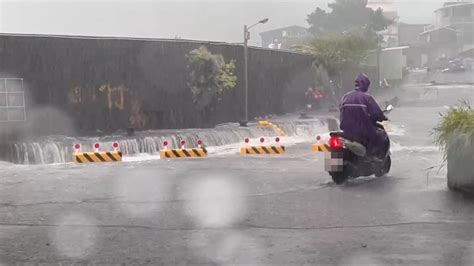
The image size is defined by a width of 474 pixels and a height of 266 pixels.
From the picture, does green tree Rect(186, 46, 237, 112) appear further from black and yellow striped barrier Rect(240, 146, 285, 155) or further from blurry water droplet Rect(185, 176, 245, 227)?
blurry water droplet Rect(185, 176, 245, 227)

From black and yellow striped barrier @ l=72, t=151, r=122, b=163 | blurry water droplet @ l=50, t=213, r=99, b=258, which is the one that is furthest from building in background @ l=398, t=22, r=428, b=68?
blurry water droplet @ l=50, t=213, r=99, b=258

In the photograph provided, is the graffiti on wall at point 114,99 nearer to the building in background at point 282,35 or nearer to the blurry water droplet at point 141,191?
the blurry water droplet at point 141,191

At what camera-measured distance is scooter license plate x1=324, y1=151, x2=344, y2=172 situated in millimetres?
9914

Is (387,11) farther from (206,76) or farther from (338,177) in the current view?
(338,177)

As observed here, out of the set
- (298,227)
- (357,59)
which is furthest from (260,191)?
(357,59)

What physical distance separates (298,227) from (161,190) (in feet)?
12.0

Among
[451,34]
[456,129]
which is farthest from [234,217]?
[451,34]

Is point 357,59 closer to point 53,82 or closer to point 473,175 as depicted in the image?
point 53,82

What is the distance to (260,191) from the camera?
9781mm

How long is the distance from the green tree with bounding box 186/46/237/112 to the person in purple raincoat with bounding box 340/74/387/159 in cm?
1338

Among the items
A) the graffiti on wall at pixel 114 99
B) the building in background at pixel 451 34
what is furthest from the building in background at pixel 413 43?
the graffiti on wall at pixel 114 99

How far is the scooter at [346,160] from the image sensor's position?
990cm

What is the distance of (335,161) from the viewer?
392 inches

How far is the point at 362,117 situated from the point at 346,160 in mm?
769
